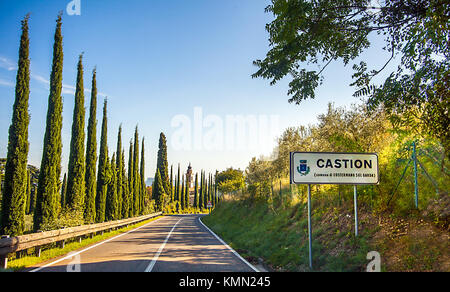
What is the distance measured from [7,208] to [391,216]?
14674 millimetres

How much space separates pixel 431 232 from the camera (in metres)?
7.50

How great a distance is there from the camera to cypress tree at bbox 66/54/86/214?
19125 mm

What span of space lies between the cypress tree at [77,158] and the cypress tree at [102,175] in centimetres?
562

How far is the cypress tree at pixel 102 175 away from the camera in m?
25.8

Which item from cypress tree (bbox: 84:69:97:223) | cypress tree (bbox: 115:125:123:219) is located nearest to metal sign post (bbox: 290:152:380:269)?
cypress tree (bbox: 84:69:97:223)

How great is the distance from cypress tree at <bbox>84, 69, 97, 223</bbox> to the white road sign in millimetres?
17127

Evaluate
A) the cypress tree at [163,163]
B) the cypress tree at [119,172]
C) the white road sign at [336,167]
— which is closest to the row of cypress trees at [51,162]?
the cypress tree at [119,172]

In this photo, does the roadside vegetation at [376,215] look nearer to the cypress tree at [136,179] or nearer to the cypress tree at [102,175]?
the cypress tree at [102,175]

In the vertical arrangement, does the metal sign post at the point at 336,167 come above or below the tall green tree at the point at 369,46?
below

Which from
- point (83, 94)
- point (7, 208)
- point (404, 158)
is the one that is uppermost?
point (83, 94)

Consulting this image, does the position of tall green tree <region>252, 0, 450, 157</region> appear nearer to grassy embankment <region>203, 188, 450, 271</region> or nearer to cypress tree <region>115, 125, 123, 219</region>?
grassy embankment <region>203, 188, 450, 271</region>
